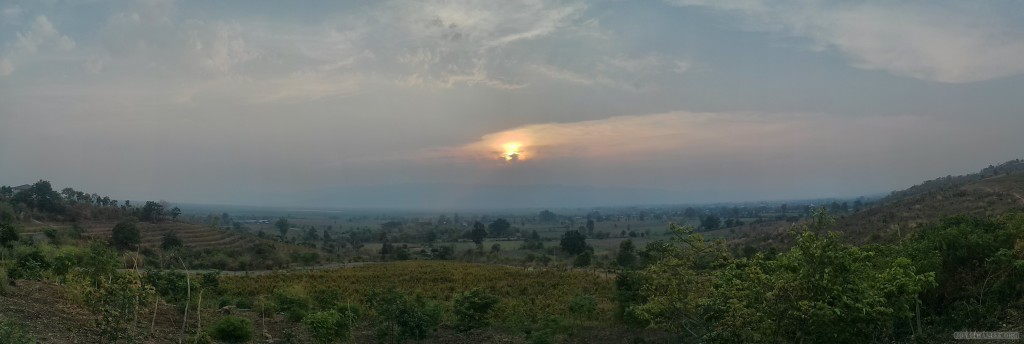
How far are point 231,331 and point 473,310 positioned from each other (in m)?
6.29

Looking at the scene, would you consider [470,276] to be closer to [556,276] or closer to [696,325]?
[556,276]

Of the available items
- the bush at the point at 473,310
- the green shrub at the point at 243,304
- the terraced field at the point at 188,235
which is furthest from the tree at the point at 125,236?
the bush at the point at 473,310

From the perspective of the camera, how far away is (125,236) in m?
44.9

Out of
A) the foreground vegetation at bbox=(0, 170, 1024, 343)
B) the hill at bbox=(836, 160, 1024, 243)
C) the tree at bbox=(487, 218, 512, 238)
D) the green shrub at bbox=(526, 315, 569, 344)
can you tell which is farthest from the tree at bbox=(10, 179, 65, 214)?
the tree at bbox=(487, 218, 512, 238)

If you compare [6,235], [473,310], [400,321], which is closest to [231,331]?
[400,321]

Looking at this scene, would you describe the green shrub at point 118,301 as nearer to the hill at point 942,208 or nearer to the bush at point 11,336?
the bush at point 11,336

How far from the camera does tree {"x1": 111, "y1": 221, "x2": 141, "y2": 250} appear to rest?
1753 inches

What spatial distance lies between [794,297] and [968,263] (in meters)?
8.83

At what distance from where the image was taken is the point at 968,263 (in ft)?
42.1

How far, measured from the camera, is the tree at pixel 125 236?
44.5 m

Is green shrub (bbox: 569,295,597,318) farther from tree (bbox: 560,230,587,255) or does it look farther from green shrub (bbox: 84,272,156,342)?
tree (bbox: 560,230,587,255)

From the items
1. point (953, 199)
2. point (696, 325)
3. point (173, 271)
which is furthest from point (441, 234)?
point (696, 325)

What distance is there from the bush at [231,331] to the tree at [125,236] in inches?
1562

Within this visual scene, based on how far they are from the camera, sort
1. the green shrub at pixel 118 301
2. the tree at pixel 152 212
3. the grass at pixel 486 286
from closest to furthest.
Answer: the green shrub at pixel 118 301, the grass at pixel 486 286, the tree at pixel 152 212
